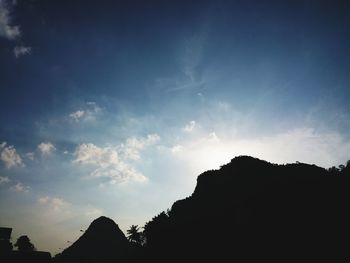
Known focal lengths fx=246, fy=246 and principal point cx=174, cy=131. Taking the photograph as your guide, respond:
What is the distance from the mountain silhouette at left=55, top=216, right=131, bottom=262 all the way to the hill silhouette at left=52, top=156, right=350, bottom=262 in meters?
57.2

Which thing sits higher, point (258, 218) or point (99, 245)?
point (99, 245)

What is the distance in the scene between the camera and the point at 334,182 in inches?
1896

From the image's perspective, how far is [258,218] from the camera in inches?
1815

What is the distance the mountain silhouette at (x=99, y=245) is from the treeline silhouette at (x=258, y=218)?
187 ft

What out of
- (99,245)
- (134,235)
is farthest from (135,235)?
(99,245)

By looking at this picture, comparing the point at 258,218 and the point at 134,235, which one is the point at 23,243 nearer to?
the point at 134,235

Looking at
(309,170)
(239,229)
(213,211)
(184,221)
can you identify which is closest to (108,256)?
(184,221)

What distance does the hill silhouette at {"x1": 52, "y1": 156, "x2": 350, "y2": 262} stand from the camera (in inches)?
A: 1549

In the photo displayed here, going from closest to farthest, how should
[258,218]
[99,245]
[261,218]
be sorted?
[261,218] < [258,218] < [99,245]

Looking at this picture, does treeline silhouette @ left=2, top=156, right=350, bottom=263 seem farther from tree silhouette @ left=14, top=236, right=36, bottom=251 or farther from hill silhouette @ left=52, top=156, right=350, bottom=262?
tree silhouette @ left=14, top=236, right=36, bottom=251

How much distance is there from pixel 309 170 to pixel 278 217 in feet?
55.5

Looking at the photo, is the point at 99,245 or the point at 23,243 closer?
the point at 23,243

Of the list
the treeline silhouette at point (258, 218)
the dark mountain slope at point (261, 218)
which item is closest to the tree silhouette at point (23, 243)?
the treeline silhouette at point (258, 218)

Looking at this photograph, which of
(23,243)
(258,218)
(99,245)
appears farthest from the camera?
(99,245)
